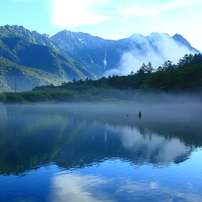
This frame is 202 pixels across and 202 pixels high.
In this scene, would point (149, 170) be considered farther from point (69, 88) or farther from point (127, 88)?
point (69, 88)

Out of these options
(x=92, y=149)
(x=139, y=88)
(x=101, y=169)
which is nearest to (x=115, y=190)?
(x=101, y=169)

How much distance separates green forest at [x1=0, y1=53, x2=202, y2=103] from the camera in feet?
322

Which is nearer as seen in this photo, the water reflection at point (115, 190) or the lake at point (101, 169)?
the water reflection at point (115, 190)

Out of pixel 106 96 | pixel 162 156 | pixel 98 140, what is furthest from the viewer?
pixel 106 96

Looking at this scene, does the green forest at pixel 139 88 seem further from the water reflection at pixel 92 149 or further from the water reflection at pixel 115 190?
the water reflection at pixel 115 190

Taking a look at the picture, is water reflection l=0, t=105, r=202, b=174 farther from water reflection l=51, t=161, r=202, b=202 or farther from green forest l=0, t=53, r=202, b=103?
green forest l=0, t=53, r=202, b=103

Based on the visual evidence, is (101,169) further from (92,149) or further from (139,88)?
(139,88)

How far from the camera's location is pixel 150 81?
113 m

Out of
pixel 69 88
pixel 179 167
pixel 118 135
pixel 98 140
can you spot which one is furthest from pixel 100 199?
pixel 69 88

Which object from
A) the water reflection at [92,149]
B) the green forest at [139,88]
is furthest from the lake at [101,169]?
the green forest at [139,88]

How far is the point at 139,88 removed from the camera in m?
132

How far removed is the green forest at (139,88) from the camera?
322 ft

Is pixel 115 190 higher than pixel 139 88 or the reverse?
the reverse

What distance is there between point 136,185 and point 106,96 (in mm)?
123962
